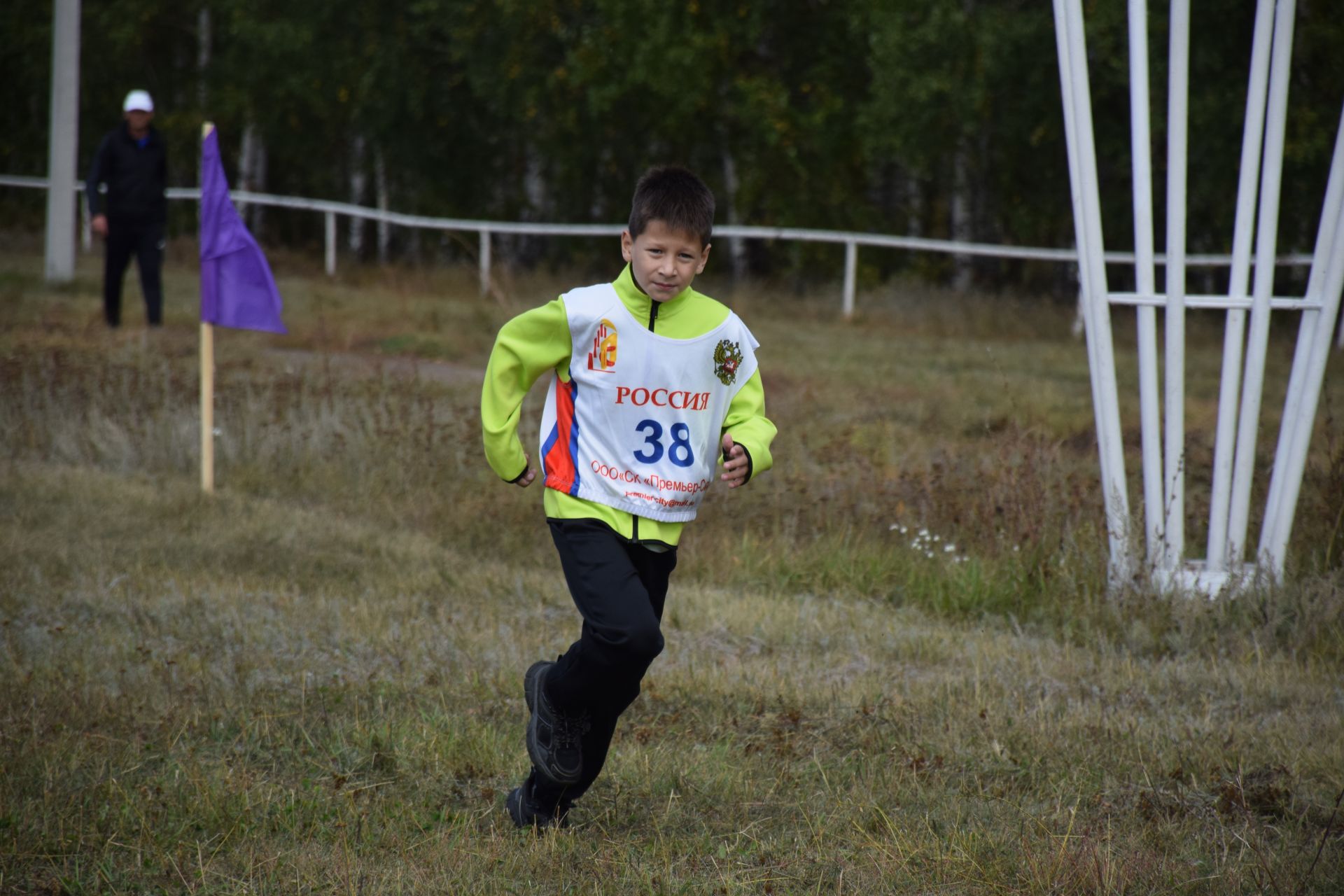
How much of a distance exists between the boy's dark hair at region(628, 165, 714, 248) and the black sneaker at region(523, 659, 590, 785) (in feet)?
4.00

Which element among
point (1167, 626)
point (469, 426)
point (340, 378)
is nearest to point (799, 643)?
point (1167, 626)

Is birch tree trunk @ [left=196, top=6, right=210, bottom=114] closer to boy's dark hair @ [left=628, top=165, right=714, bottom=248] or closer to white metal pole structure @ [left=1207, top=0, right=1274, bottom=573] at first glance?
white metal pole structure @ [left=1207, top=0, right=1274, bottom=573]

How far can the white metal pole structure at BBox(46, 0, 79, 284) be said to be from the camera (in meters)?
16.7

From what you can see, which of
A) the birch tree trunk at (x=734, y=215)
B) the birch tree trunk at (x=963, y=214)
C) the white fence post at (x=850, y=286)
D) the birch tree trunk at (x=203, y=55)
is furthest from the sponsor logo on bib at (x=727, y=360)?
the birch tree trunk at (x=203, y=55)

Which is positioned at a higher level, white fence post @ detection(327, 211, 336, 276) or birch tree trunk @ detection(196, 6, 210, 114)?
birch tree trunk @ detection(196, 6, 210, 114)

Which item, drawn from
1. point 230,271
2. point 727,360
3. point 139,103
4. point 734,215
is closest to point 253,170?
point 734,215

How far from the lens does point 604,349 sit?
3572mm

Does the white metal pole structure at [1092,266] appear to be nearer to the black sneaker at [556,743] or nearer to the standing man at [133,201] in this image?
the black sneaker at [556,743]

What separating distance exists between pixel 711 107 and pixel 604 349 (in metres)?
19.2

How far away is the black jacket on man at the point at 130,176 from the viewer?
42.0 ft

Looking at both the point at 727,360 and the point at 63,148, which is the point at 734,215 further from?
the point at 727,360

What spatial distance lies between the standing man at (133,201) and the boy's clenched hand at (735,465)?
10.5m

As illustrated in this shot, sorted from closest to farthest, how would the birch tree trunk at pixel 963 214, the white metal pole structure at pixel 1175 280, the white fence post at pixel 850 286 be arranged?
the white metal pole structure at pixel 1175 280 < the white fence post at pixel 850 286 < the birch tree trunk at pixel 963 214

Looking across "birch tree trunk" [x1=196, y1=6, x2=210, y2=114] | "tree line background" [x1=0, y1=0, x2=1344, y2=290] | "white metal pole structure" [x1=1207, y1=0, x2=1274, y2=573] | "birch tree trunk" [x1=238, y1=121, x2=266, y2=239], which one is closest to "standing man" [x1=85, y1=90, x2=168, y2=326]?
"tree line background" [x1=0, y1=0, x2=1344, y2=290]
